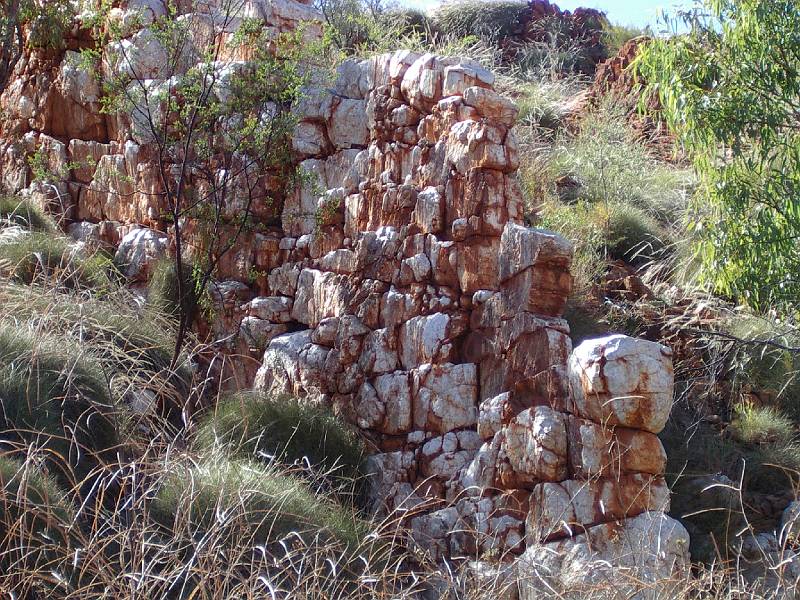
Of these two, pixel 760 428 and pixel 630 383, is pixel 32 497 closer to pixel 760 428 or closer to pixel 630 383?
pixel 630 383

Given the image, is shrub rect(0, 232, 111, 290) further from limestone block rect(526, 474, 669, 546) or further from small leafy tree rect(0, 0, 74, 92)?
limestone block rect(526, 474, 669, 546)

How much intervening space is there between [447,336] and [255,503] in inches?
79.4

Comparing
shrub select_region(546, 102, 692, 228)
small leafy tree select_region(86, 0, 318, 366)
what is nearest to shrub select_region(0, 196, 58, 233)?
small leafy tree select_region(86, 0, 318, 366)

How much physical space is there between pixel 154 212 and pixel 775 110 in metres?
5.48

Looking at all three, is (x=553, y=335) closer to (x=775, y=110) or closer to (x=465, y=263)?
(x=465, y=263)

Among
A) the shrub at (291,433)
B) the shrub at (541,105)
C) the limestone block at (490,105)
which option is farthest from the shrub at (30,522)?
the shrub at (541,105)

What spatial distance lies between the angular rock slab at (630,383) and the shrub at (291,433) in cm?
183

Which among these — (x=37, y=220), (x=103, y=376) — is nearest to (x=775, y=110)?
(x=103, y=376)

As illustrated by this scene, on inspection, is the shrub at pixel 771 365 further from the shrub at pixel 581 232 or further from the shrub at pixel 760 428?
the shrub at pixel 581 232

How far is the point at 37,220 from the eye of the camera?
9.83 metres

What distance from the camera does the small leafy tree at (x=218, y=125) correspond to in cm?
815

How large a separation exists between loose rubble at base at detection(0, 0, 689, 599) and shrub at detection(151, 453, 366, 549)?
1.51 feet

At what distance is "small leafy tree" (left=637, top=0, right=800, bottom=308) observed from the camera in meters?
7.56

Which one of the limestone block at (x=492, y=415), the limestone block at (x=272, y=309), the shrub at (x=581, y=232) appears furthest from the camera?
the shrub at (x=581, y=232)
